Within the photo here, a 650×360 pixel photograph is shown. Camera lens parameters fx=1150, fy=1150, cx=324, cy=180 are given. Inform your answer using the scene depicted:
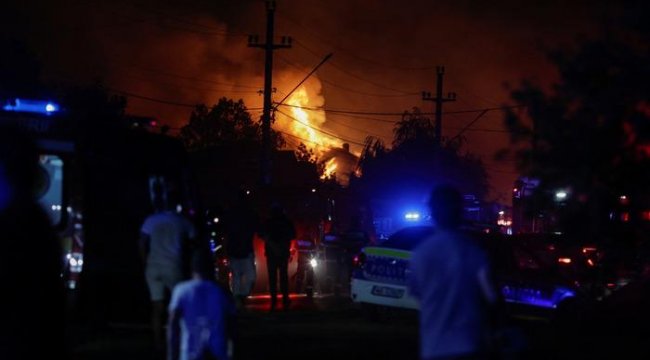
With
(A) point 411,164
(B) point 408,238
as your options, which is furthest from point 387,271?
(A) point 411,164

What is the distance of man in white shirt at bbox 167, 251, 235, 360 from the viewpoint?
8773 millimetres

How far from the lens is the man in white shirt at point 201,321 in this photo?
8773mm

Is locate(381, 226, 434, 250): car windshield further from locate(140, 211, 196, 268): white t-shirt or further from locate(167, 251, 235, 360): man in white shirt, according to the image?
locate(167, 251, 235, 360): man in white shirt

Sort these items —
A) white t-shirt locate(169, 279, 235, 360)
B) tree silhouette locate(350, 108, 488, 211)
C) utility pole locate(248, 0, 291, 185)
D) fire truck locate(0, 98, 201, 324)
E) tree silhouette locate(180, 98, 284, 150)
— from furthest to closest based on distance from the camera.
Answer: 1. tree silhouette locate(180, 98, 284, 150)
2. tree silhouette locate(350, 108, 488, 211)
3. utility pole locate(248, 0, 291, 185)
4. fire truck locate(0, 98, 201, 324)
5. white t-shirt locate(169, 279, 235, 360)

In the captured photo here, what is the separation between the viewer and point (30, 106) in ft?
48.4

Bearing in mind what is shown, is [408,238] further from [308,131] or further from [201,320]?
[308,131]

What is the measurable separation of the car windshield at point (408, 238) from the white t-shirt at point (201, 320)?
8.09m

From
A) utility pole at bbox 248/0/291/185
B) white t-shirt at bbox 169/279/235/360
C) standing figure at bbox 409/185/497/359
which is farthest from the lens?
utility pole at bbox 248/0/291/185

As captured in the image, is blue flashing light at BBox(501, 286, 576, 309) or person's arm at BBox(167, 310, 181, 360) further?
blue flashing light at BBox(501, 286, 576, 309)

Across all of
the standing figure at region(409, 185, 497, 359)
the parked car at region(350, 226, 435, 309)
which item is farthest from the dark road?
the standing figure at region(409, 185, 497, 359)

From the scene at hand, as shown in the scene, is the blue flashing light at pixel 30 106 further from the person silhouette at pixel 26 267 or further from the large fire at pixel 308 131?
the large fire at pixel 308 131

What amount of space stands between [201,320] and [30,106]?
6.91 m

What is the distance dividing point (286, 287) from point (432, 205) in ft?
41.3

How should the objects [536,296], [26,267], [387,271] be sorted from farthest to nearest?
[536,296], [387,271], [26,267]
